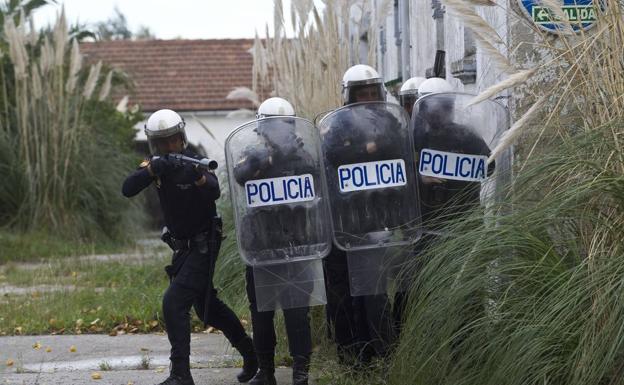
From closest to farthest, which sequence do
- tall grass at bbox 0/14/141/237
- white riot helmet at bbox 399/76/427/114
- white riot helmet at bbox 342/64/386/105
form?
1. white riot helmet at bbox 342/64/386/105
2. white riot helmet at bbox 399/76/427/114
3. tall grass at bbox 0/14/141/237

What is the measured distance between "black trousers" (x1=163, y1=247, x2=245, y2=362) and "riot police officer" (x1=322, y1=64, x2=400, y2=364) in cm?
68

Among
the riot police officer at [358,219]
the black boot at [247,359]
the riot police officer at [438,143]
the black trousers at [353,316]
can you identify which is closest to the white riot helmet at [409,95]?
the riot police officer at [358,219]

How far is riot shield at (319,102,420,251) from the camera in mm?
6109

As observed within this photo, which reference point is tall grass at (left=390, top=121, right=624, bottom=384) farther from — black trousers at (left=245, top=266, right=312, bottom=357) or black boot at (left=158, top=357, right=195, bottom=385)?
black boot at (left=158, top=357, right=195, bottom=385)

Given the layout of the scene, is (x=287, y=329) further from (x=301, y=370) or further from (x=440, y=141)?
(x=440, y=141)

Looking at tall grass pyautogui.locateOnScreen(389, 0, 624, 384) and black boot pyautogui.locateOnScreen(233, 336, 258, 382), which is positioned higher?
tall grass pyautogui.locateOnScreen(389, 0, 624, 384)

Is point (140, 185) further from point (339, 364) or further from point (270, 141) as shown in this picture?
point (339, 364)

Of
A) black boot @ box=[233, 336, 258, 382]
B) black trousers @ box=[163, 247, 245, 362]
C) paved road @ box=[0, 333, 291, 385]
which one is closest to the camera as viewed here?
black trousers @ box=[163, 247, 245, 362]

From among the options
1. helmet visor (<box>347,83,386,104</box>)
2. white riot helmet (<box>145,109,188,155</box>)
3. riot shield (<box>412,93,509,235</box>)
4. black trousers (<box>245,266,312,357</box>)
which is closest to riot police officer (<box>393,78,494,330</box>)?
riot shield (<box>412,93,509,235</box>)

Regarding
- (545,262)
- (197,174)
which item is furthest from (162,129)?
(545,262)

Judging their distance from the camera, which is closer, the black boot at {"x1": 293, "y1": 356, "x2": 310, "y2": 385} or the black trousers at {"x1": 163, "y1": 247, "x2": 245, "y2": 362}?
the black boot at {"x1": 293, "y1": 356, "x2": 310, "y2": 385}

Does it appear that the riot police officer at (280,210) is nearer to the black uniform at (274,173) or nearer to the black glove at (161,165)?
the black uniform at (274,173)

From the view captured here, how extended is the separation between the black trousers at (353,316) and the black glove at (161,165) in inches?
40.4

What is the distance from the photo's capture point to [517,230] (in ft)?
16.0
